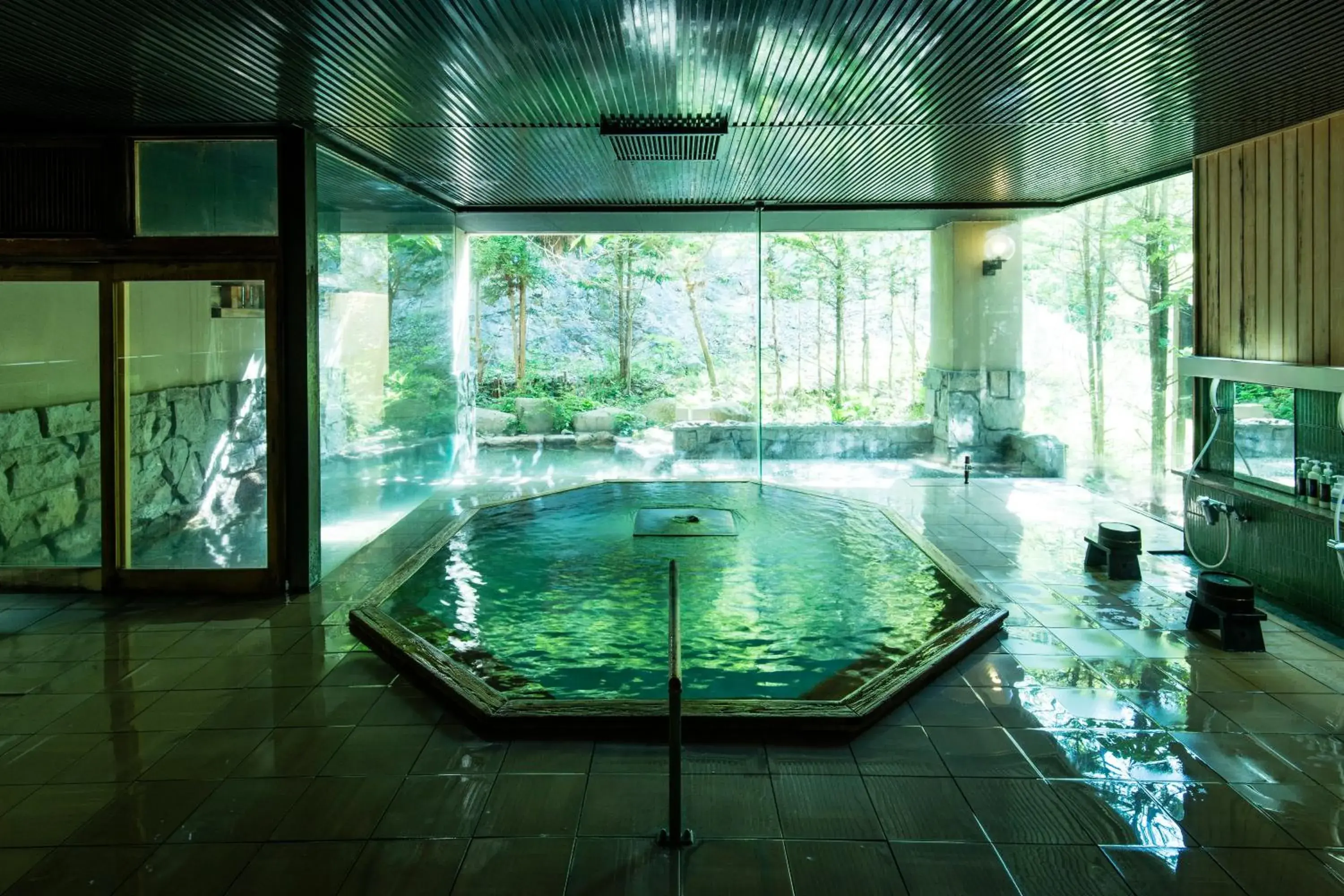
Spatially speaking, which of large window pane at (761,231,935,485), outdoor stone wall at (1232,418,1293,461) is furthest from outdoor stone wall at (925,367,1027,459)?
outdoor stone wall at (1232,418,1293,461)

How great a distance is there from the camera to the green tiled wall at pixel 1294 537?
4.86 meters

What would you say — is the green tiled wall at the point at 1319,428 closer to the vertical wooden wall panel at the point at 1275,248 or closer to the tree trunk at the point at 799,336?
the vertical wooden wall panel at the point at 1275,248

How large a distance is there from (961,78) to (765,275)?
4.83 m

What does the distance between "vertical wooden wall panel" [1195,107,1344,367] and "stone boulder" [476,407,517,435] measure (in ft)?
20.6

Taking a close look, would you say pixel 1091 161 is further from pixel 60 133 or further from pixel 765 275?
pixel 60 133

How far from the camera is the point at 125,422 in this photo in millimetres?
5547

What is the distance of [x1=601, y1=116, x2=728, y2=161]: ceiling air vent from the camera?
5.45 m

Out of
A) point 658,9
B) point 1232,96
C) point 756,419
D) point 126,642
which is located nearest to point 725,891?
point 658,9

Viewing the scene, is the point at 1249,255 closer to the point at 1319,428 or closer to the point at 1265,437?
the point at 1265,437

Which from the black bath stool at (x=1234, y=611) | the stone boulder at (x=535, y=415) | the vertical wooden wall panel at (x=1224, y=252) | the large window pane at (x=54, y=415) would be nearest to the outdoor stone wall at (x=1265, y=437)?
the vertical wooden wall panel at (x=1224, y=252)

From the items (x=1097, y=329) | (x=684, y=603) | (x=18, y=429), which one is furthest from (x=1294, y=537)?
(x=18, y=429)

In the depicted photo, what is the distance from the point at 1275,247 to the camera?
218 inches

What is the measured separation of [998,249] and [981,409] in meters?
1.59

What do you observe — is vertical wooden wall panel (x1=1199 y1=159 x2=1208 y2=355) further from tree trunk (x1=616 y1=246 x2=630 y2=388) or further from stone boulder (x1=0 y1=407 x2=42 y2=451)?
stone boulder (x1=0 y1=407 x2=42 y2=451)
